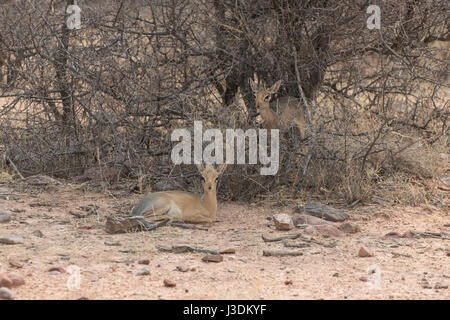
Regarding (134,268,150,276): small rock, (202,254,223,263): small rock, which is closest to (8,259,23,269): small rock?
(134,268,150,276): small rock

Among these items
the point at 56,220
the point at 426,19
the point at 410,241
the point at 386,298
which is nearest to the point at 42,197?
the point at 56,220

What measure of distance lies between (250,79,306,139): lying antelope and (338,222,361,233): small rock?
5.84 feet

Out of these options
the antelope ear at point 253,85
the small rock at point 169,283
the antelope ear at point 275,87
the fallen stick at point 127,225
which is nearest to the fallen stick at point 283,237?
the fallen stick at point 127,225

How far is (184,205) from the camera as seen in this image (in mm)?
6273

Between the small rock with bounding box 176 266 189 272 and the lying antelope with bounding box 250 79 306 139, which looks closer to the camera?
the small rock with bounding box 176 266 189 272

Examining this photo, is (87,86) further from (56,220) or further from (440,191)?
(440,191)

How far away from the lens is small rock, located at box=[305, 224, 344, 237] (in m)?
5.67

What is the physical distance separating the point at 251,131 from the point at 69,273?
313cm

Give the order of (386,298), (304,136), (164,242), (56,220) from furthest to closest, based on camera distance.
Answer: (304,136), (56,220), (164,242), (386,298)

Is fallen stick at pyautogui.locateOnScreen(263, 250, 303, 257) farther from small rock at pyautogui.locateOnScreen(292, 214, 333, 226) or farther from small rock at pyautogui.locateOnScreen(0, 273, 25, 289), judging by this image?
small rock at pyautogui.locateOnScreen(0, 273, 25, 289)

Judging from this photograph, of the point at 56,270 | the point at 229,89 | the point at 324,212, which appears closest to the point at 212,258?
the point at 56,270

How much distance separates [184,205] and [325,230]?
4.41 feet

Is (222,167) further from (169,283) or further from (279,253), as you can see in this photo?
(169,283)

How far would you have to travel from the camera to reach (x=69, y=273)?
4.33m
